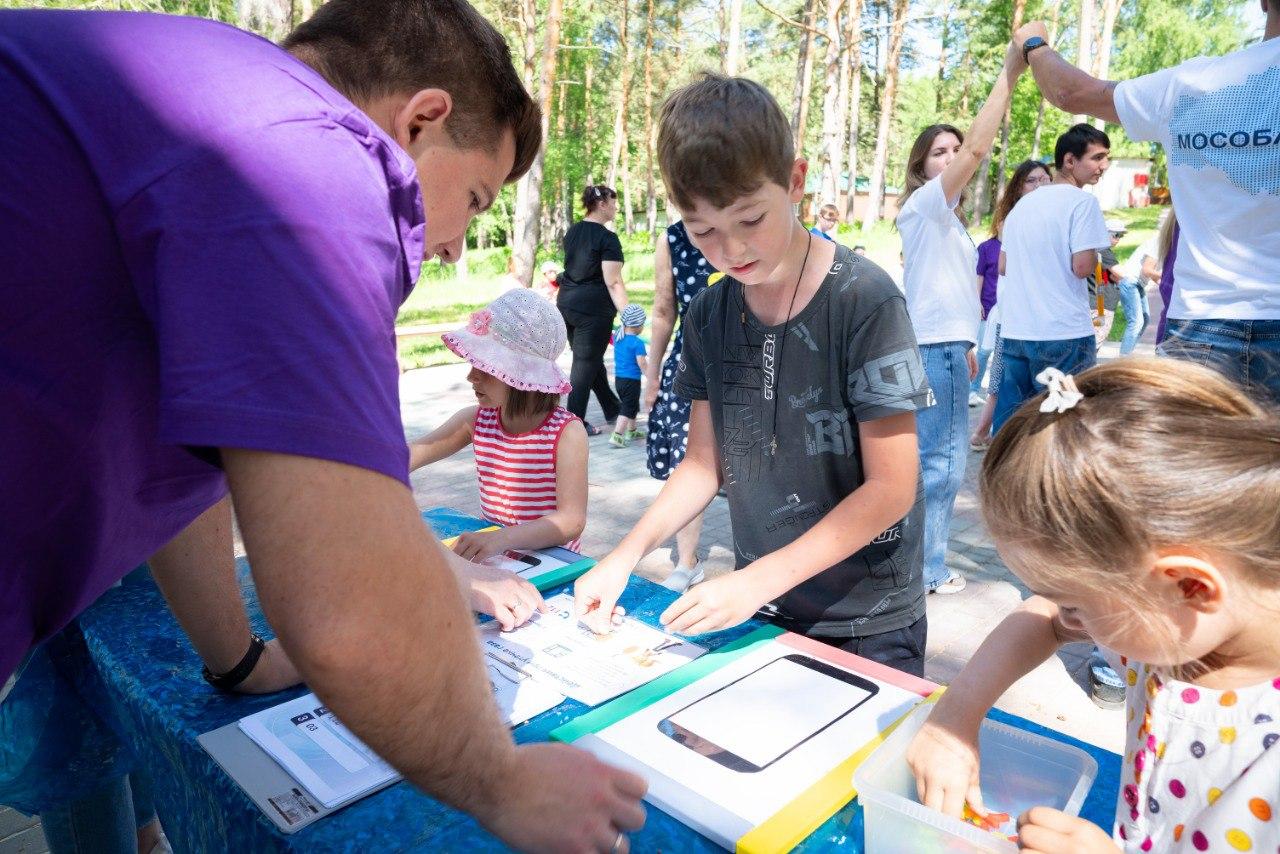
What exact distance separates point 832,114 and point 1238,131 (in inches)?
673

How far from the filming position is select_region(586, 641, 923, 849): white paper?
932mm

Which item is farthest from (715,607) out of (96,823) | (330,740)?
(96,823)

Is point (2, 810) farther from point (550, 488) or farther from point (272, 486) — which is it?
point (272, 486)

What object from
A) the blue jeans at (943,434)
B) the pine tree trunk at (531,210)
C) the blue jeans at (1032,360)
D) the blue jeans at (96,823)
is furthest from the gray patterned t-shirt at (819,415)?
the pine tree trunk at (531,210)

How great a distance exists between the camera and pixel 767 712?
3.67ft

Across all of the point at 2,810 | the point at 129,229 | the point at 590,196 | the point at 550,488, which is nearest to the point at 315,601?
the point at 129,229

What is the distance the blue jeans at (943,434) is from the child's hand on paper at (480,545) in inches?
73.8

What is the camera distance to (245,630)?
126 cm

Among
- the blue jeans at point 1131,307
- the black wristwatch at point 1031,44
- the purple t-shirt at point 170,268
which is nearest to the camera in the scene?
the purple t-shirt at point 170,268

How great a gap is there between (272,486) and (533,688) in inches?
28.5

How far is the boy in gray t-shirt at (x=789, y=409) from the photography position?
138 cm

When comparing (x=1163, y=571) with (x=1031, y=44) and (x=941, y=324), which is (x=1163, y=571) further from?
(x=941, y=324)

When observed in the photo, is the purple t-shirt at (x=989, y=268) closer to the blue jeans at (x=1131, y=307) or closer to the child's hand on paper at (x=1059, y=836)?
the blue jeans at (x=1131, y=307)

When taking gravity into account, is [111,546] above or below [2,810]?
above
